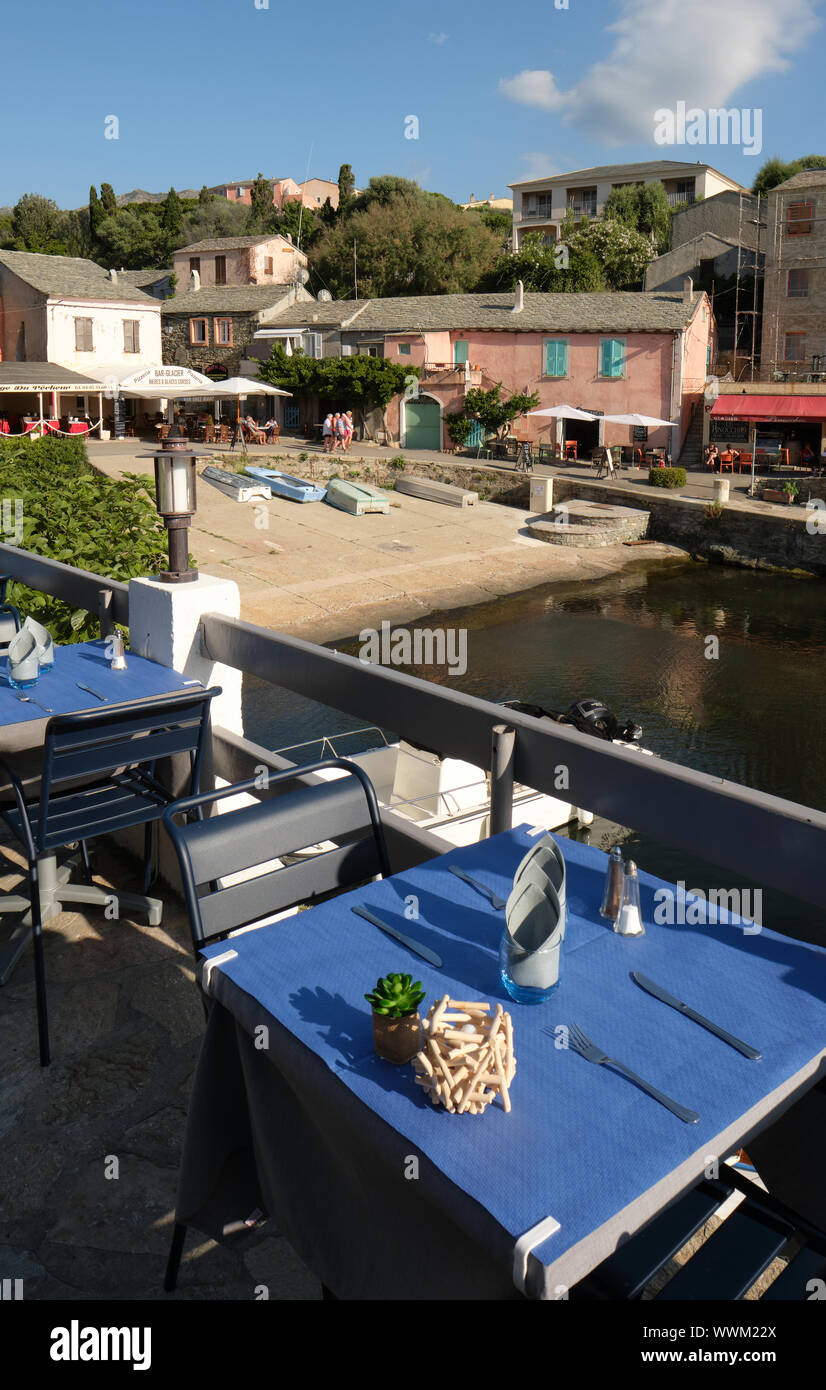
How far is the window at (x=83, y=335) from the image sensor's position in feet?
132

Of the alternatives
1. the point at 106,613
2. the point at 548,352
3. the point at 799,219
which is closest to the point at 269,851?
the point at 106,613

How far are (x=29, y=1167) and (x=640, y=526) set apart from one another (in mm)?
31653

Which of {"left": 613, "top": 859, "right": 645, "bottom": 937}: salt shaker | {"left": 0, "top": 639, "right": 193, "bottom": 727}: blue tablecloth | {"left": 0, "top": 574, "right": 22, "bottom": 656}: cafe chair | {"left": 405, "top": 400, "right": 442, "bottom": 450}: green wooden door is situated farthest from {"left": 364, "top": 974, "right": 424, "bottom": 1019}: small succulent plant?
{"left": 405, "top": 400, "right": 442, "bottom": 450}: green wooden door

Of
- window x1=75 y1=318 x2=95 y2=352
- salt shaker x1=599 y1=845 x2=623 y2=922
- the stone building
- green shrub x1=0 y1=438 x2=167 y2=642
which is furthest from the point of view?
the stone building

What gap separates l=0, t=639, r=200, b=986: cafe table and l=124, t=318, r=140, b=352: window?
1604 inches

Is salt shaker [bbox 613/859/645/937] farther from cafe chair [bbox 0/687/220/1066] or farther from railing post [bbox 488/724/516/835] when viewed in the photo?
cafe chair [bbox 0/687/220/1066]

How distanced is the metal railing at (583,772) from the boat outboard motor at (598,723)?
9.79 metres

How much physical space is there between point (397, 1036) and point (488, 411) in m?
39.1

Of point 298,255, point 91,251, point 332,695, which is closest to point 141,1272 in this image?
point 332,695

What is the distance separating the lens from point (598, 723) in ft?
45.4

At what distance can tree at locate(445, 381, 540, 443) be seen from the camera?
3884 cm

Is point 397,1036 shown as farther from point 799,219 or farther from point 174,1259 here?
point 799,219

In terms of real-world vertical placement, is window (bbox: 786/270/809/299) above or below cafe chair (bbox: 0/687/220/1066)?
above

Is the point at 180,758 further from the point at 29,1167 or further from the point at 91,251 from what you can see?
the point at 91,251
